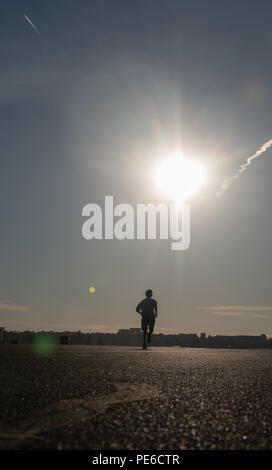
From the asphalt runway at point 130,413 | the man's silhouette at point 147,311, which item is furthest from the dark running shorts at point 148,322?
the asphalt runway at point 130,413

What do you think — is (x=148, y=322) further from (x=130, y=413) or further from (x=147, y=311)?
(x=130, y=413)

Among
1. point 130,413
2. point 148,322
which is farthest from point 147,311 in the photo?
point 130,413

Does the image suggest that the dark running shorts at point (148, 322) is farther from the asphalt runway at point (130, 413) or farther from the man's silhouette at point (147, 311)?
the asphalt runway at point (130, 413)

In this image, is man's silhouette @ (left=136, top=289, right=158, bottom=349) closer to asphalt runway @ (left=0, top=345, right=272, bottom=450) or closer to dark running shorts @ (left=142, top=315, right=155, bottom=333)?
dark running shorts @ (left=142, top=315, right=155, bottom=333)

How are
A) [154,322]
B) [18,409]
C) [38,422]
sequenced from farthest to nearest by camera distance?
1. [154,322]
2. [18,409]
3. [38,422]

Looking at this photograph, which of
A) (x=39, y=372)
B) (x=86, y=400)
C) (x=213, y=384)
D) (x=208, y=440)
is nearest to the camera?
(x=208, y=440)

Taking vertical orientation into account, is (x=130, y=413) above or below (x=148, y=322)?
below

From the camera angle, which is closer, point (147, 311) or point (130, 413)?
point (130, 413)

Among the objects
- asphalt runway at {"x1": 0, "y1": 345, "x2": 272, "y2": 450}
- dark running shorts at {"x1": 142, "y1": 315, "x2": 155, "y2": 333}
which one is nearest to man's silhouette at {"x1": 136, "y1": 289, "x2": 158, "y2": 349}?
dark running shorts at {"x1": 142, "y1": 315, "x2": 155, "y2": 333}

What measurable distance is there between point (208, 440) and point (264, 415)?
118 cm

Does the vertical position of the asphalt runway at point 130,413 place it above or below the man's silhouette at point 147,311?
below
